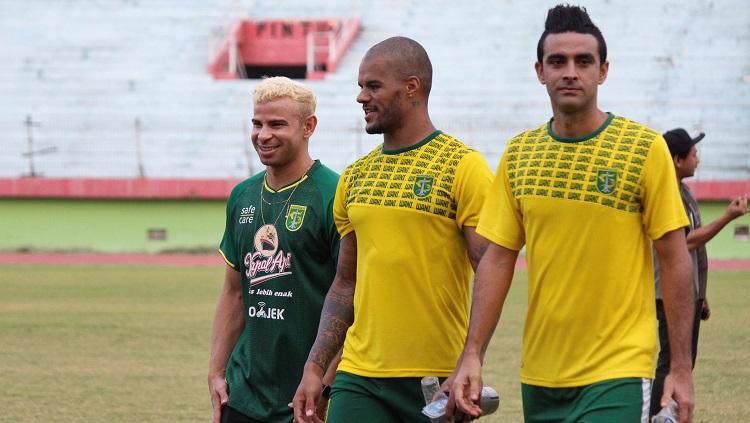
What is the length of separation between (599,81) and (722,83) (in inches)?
1098

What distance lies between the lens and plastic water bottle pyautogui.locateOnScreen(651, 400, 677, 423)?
4.54 metres

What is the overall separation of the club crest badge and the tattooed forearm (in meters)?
0.41

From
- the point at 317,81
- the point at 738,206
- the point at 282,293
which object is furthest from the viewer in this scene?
the point at 317,81

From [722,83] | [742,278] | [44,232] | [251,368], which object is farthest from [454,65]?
[251,368]

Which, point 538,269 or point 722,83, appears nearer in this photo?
point 538,269

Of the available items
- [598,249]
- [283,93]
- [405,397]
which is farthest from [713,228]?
[598,249]

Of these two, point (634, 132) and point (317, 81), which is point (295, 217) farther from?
point (317, 81)

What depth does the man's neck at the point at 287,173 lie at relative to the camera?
6133 mm

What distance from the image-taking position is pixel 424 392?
523 cm

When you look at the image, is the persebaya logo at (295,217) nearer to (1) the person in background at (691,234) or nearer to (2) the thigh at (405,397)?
(2) the thigh at (405,397)

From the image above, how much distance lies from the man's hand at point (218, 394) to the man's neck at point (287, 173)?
85cm

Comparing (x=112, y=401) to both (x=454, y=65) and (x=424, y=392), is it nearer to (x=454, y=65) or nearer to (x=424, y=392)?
(x=424, y=392)

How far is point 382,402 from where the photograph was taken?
17.9ft

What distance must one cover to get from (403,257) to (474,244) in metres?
0.28
